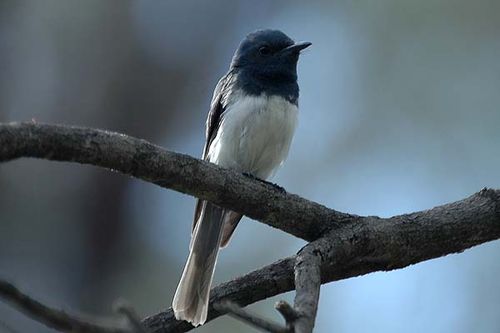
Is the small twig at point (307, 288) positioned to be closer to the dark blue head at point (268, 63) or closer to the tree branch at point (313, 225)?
the tree branch at point (313, 225)

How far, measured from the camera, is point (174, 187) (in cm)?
391

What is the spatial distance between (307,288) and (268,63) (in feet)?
10.1

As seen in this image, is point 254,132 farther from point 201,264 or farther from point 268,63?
point 201,264

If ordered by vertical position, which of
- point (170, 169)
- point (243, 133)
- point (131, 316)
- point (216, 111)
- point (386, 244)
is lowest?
point (131, 316)

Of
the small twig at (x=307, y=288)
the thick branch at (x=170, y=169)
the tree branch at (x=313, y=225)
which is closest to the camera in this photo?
the small twig at (x=307, y=288)

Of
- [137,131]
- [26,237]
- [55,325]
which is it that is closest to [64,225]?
[26,237]

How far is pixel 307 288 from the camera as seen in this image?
338cm

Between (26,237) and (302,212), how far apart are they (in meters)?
3.62

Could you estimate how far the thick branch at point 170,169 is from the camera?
10.9 ft

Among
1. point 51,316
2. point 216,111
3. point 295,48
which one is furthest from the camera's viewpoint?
point 295,48

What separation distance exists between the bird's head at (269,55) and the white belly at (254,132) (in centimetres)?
32

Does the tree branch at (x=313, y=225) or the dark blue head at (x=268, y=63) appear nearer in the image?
the tree branch at (x=313, y=225)

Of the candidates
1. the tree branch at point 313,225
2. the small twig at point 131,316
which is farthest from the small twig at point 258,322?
the tree branch at point 313,225

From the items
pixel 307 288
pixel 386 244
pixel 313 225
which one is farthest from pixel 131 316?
pixel 386 244
